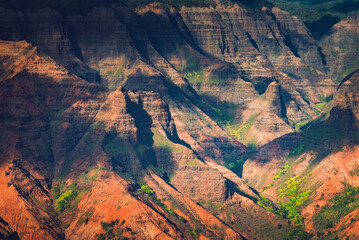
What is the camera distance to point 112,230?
189m

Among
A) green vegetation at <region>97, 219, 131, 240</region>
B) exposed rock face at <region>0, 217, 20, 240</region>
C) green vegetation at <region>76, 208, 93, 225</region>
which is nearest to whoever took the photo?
exposed rock face at <region>0, 217, 20, 240</region>

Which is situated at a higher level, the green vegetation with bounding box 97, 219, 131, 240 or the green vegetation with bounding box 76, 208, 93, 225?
the green vegetation with bounding box 97, 219, 131, 240

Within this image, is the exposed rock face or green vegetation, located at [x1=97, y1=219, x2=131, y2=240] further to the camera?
green vegetation, located at [x1=97, y1=219, x2=131, y2=240]

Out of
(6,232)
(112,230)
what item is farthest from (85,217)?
(6,232)

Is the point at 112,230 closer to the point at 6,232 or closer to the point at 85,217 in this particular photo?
the point at 85,217

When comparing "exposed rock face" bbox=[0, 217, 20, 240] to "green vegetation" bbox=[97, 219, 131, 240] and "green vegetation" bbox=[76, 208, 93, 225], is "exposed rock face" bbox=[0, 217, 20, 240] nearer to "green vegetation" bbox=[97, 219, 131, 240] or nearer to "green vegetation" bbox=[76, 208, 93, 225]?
"green vegetation" bbox=[76, 208, 93, 225]

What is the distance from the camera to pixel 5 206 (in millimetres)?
192375

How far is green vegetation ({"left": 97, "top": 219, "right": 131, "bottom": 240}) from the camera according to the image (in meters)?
187

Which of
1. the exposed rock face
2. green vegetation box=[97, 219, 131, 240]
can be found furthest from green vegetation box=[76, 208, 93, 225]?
the exposed rock face

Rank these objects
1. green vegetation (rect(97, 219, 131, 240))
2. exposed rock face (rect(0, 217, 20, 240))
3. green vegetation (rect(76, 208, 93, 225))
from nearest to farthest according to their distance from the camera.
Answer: exposed rock face (rect(0, 217, 20, 240))
green vegetation (rect(97, 219, 131, 240))
green vegetation (rect(76, 208, 93, 225))

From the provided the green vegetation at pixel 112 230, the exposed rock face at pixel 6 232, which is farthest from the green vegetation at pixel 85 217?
the exposed rock face at pixel 6 232

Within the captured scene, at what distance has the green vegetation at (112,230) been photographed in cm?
18700

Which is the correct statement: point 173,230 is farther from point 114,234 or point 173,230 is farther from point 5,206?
point 5,206

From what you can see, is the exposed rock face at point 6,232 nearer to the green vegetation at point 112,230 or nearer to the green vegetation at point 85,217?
the green vegetation at point 85,217
